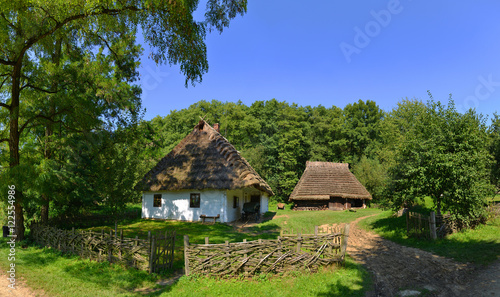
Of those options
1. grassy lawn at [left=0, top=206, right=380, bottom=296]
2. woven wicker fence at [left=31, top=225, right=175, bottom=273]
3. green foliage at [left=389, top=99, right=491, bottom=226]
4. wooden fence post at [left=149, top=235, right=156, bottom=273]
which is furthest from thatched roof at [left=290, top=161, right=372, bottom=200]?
wooden fence post at [left=149, top=235, right=156, bottom=273]

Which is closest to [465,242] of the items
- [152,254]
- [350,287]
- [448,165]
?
[448,165]

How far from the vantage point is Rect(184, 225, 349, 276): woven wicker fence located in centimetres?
859

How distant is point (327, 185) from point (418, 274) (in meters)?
24.7

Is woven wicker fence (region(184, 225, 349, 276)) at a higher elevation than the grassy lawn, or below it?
higher

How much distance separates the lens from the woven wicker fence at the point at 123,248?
9344 mm

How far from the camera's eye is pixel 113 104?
17359 mm

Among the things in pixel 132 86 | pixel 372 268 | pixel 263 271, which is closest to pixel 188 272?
pixel 263 271

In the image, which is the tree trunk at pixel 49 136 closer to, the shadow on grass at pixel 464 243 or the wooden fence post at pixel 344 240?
the wooden fence post at pixel 344 240

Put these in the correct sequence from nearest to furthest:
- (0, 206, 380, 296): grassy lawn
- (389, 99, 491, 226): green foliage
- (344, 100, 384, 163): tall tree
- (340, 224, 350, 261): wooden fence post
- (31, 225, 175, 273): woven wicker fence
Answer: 1. (0, 206, 380, 296): grassy lawn
2. (31, 225, 175, 273): woven wicker fence
3. (340, 224, 350, 261): wooden fence post
4. (389, 99, 491, 226): green foliage
5. (344, 100, 384, 163): tall tree

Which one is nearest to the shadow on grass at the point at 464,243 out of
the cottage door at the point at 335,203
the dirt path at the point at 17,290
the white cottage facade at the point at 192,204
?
the white cottage facade at the point at 192,204

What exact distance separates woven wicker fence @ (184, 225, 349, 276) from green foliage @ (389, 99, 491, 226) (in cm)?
774

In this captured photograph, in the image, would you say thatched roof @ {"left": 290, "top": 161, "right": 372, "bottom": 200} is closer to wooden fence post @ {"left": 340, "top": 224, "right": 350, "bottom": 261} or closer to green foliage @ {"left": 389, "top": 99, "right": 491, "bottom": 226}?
green foliage @ {"left": 389, "top": 99, "right": 491, "bottom": 226}

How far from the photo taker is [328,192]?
32594 mm

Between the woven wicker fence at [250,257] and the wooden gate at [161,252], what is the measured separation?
3.65ft
